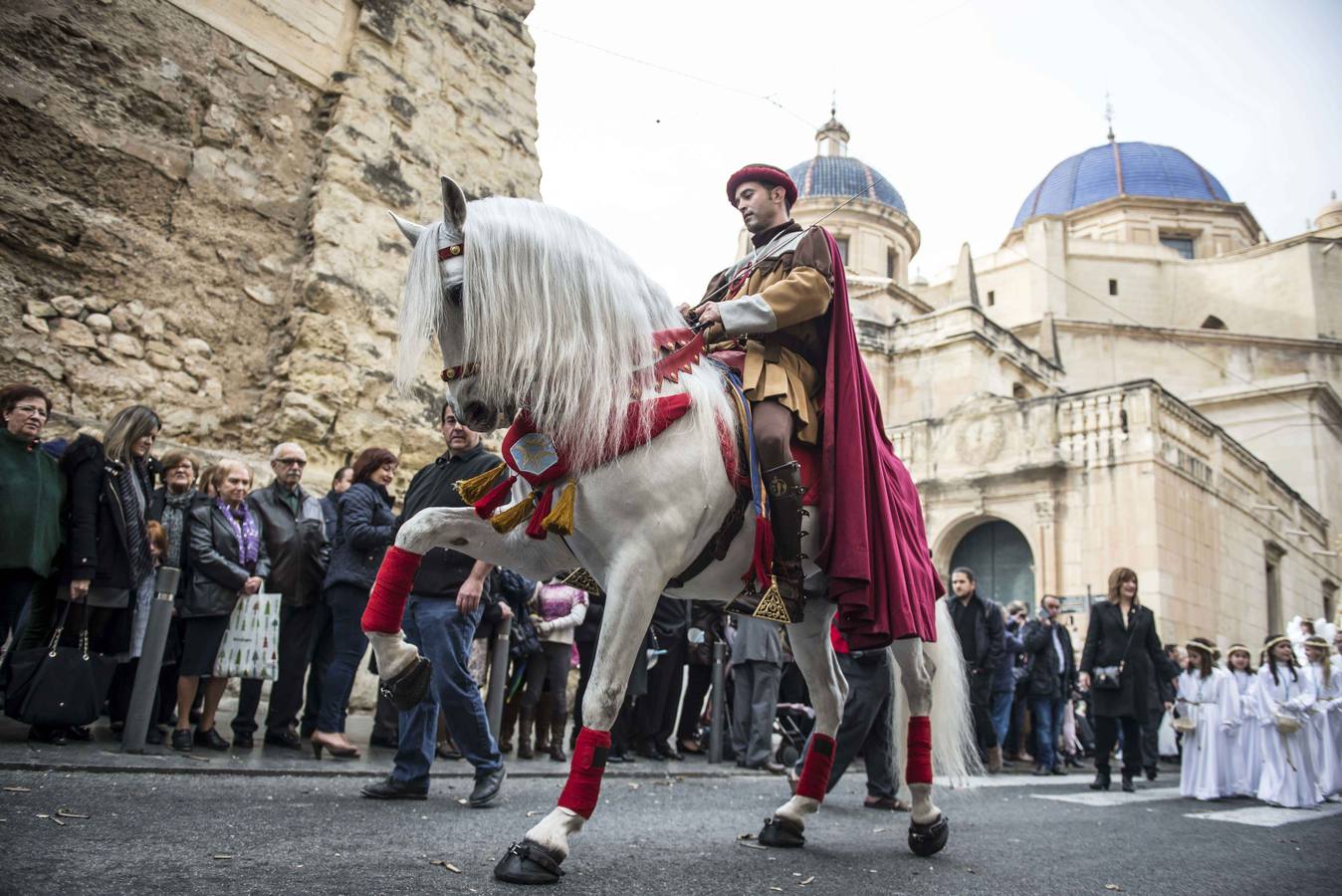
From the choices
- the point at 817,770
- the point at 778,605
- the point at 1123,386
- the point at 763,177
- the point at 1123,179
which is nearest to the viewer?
the point at 778,605

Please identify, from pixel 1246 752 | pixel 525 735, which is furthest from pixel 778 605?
pixel 1246 752

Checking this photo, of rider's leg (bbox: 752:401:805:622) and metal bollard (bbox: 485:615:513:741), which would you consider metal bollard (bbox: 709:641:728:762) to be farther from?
rider's leg (bbox: 752:401:805:622)

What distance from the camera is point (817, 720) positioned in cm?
446

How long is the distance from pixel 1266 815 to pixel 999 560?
15972mm

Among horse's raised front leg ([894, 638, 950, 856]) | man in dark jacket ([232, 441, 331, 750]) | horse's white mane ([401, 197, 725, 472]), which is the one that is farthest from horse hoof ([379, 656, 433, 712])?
man in dark jacket ([232, 441, 331, 750])

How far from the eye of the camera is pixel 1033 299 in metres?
45.2

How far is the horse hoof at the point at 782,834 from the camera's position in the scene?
4.21 metres

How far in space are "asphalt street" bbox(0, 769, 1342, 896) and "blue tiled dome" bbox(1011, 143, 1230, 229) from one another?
54.3 metres

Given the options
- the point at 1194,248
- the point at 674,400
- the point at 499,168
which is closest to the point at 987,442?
the point at 499,168

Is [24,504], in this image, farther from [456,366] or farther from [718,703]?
[718,703]

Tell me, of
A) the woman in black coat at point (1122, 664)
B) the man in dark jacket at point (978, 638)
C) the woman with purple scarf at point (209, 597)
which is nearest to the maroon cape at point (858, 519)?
the woman with purple scarf at point (209, 597)

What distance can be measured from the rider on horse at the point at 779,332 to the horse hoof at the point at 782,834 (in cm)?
102

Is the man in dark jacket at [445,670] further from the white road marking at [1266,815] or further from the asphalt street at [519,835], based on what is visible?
the white road marking at [1266,815]

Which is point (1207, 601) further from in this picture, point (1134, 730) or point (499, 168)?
point (499, 168)
